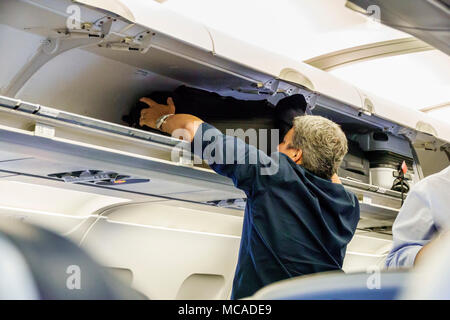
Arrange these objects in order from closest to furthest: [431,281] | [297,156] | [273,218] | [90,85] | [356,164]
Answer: [431,281], [273,218], [297,156], [90,85], [356,164]

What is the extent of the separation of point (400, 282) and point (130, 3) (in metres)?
2.29

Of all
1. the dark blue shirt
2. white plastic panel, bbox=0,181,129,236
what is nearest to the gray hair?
the dark blue shirt

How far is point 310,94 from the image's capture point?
3.62 m

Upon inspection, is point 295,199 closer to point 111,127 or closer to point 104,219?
point 111,127

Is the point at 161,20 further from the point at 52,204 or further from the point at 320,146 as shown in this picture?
the point at 52,204

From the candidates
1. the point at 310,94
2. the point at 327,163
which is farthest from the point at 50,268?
the point at 310,94

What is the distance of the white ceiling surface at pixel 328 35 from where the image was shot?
5.54 metres

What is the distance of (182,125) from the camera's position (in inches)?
122

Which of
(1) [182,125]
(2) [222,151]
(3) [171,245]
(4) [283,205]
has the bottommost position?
(4) [283,205]

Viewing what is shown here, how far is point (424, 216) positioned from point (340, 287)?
1868mm

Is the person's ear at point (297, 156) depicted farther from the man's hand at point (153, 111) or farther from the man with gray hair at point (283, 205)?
the man's hand at point (153, 111)

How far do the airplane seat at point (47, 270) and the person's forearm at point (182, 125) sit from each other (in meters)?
2.25

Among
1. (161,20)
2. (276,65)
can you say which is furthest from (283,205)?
(161,20)

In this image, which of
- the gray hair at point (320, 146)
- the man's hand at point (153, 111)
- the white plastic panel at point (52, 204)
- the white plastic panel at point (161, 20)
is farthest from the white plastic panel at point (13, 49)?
the gray hair at point (320, 146)
